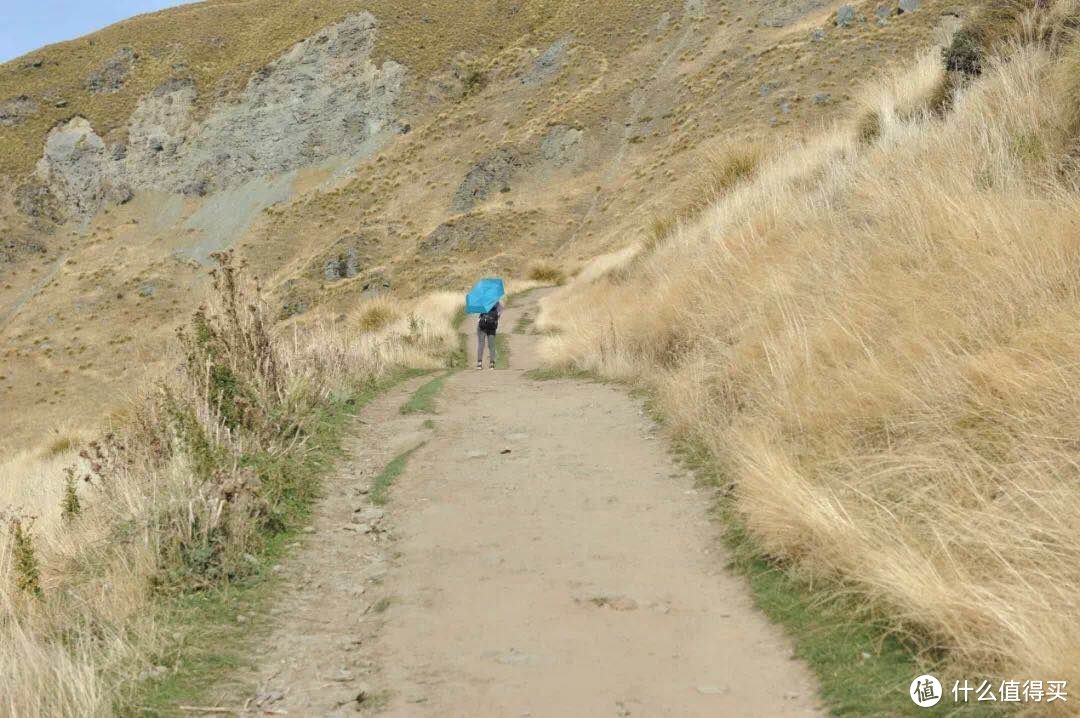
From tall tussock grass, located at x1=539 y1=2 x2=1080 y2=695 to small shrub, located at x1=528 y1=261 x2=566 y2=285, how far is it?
2506cm

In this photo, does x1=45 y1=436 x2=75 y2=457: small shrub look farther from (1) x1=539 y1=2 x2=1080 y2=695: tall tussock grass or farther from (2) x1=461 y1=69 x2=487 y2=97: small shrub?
(2) x1=461 y1=69 x2=487 y2=97: small shrub

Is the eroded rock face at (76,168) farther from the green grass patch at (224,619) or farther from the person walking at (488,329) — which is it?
the green grass patch at (224,619)

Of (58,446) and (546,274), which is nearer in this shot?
(58,446)

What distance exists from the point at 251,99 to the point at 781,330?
64241mm

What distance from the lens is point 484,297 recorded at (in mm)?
13984

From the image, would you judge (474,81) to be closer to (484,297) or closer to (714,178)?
(714,178)

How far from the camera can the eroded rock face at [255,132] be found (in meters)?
59.8

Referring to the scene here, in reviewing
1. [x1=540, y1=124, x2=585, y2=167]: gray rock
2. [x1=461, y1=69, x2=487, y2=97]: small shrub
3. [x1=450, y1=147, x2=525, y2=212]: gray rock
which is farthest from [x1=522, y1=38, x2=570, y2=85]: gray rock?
[x1=450, y1=147, x2=525, y2=212]: gray rock

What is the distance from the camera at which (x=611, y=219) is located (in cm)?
4028

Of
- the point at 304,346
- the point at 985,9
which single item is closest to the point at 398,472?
the point at 304,346

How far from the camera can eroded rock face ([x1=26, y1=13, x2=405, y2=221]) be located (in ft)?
196

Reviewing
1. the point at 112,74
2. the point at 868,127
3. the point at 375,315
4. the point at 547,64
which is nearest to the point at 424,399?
the point at 868,127

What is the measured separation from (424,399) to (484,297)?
15.0 feet

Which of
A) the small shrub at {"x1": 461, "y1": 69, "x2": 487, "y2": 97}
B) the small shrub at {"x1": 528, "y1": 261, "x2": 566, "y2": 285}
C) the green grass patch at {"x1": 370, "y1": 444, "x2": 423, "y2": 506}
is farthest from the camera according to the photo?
the small shrub at {"x1": 461, "y1": 69, "x2": 487, "y2": 97}
